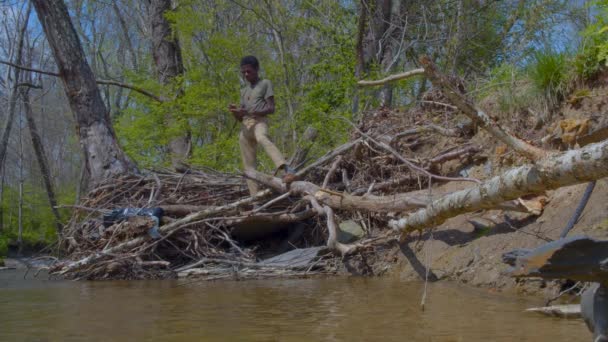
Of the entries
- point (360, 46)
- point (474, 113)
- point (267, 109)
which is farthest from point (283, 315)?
point (360, 46)

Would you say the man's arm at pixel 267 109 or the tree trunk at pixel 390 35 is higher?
the tree trunk at pixel 390 35

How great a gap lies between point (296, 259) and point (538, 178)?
4658 mm

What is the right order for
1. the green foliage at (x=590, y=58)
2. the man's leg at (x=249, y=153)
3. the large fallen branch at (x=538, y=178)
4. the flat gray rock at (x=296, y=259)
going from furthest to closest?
the man's leg at (x=249, y=153)
the flat gray rock at (x=296, y=259)
the green foliage at (x=590, y=58)
the large fallen branch at (x=538, y=178)

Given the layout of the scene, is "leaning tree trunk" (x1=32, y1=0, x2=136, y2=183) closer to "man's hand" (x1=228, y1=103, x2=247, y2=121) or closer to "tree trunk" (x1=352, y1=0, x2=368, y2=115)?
"man's hand" (x1=228, y1=103, x2=247, y2=121)

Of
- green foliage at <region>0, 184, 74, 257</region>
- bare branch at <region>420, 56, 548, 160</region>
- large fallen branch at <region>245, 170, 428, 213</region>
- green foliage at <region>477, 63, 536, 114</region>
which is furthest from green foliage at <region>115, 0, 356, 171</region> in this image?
green foliage at <region>0, 184, 74, 257</region>

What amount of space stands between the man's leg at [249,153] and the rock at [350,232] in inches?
54.2

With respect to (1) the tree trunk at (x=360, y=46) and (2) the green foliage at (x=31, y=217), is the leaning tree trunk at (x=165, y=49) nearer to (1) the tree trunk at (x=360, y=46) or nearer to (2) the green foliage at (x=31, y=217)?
(1) the tree trunk at (x=360, y=46)

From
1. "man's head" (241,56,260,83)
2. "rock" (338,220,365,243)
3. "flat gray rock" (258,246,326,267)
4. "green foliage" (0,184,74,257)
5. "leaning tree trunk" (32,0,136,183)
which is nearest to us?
"flat gray rock" (258,246,326,267)

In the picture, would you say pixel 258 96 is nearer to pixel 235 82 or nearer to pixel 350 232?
pixel 350 232

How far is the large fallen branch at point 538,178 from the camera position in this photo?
9.04 feet

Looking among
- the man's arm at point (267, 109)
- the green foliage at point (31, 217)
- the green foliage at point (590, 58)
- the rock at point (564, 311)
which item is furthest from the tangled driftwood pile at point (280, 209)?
the green foliage at point (31, 217)

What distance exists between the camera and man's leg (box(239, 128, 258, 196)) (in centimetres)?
839

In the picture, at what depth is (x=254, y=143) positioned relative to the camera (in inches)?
335

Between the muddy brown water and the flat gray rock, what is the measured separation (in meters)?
1.07
